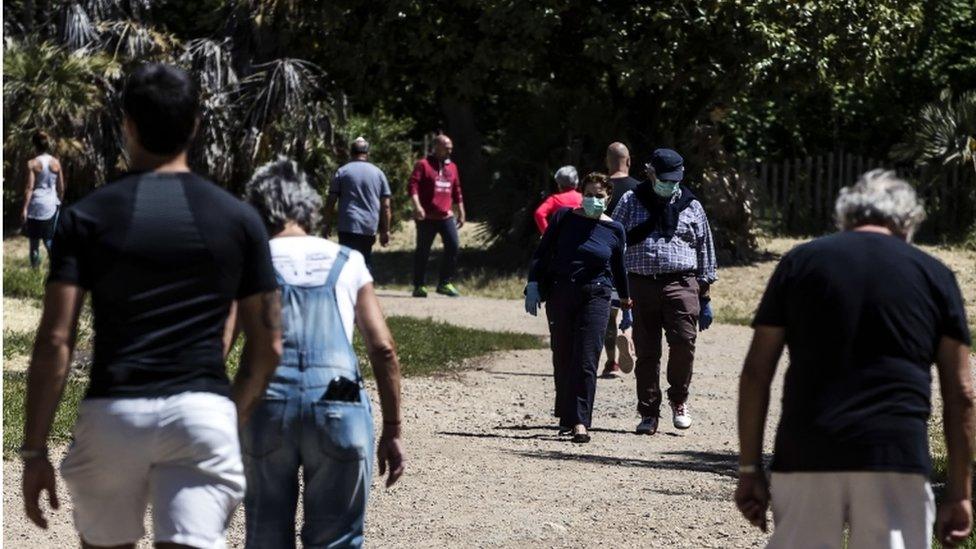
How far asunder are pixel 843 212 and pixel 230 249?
1.66 metres

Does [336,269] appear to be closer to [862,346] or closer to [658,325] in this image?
[862,346]

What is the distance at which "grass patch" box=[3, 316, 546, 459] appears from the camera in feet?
34.5

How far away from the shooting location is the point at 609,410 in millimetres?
12344

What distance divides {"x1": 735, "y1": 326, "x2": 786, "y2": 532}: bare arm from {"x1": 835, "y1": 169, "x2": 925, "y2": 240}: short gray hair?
0.36m

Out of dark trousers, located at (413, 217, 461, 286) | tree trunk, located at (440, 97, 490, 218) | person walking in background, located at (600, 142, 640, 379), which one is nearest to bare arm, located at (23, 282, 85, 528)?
person walking in background, located at (600, 142, 640, 379)

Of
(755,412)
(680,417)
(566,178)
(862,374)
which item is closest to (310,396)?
(755,412)

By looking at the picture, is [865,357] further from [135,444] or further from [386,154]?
[386,154]

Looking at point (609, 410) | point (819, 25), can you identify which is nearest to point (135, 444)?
point (609, 410)

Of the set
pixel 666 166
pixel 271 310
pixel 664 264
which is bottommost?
pixel 664 264

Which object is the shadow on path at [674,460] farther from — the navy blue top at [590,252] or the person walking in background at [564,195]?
the person walking in background at [564,195]

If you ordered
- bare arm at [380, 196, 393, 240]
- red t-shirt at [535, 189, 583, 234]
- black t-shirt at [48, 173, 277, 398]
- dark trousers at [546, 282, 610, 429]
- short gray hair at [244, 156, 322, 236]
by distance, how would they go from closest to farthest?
1. black t-shirt at [48, 173, 277, 398]
2. short gray hair at [244, 156, 322, 236]
3. dark trousers at [546, 282, 610, 429]
4. red t-shirt at [535, 189, 583, 234]
5. bare arm at [380, 196, 393, 240]

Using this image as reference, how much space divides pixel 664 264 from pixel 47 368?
6.74m

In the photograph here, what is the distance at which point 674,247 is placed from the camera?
35.4 ft

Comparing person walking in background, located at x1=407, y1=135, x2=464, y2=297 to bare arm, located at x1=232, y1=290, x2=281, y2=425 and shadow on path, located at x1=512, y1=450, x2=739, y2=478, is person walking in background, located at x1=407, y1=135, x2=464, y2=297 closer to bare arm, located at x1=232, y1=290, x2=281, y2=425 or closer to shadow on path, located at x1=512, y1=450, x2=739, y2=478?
shadow on path, located at x1=512, y1=450, x2=739, y2=478
